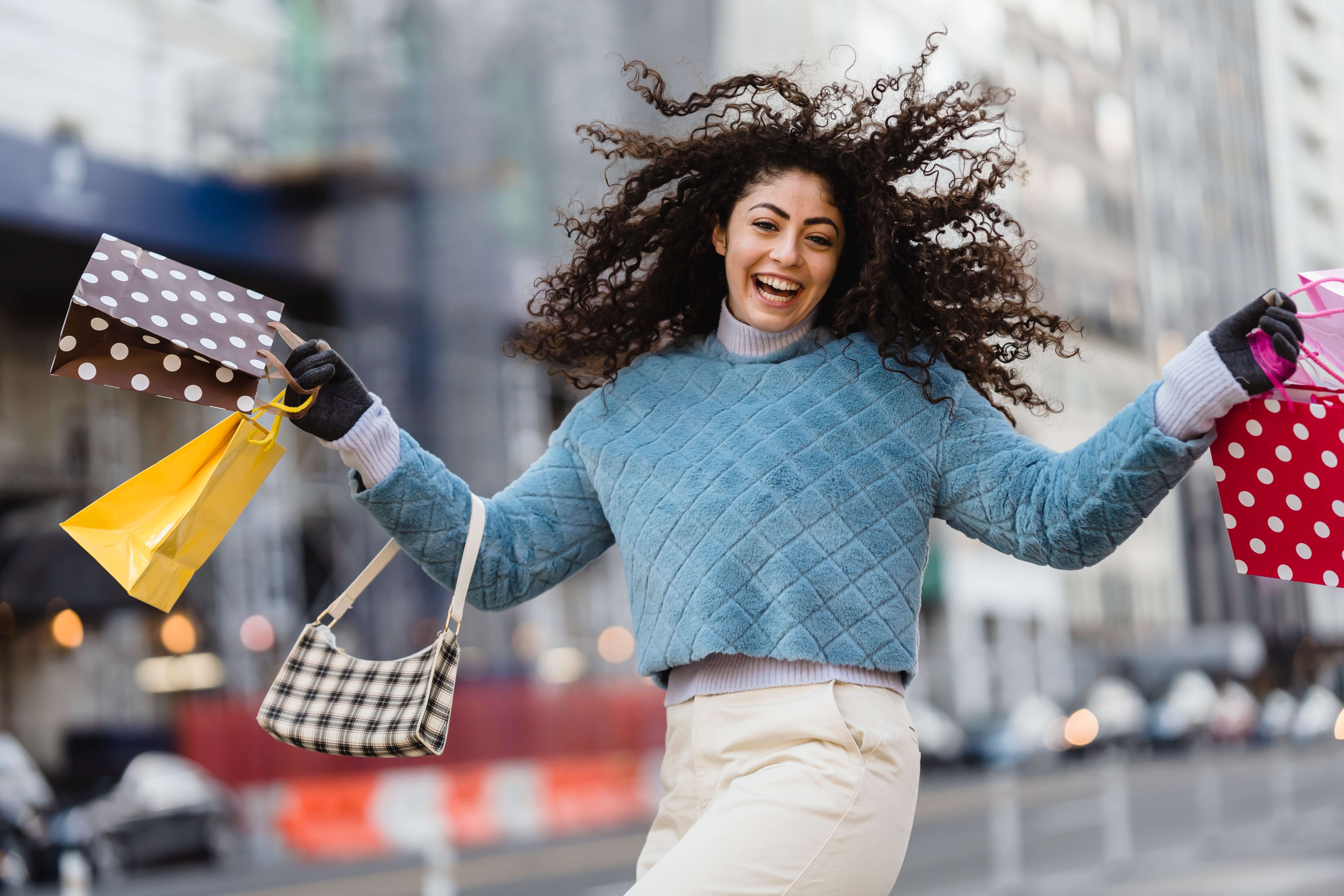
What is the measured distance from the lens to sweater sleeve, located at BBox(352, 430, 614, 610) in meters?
2.96

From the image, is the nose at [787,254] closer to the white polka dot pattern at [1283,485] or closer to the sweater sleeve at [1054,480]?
the sweater sleeve at [1054,480]

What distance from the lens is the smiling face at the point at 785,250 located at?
2.96 metres

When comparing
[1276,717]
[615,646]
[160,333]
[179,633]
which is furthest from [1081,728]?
[160,333]

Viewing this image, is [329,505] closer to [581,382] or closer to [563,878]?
[563,878]

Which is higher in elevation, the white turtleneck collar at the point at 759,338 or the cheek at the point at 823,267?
the cheek at the point at 823,267

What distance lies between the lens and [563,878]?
1172 cm

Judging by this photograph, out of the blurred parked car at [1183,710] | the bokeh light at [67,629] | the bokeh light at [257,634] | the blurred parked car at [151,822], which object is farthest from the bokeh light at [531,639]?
the blurred parked car at [1183,710]

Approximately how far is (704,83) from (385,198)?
58.4 ft

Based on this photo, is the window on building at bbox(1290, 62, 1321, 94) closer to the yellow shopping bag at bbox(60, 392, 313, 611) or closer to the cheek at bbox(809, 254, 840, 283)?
the cheek at bbox(809, 254, 840, 283)

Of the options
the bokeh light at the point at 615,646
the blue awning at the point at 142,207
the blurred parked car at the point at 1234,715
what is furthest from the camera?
the blurred parked car at the point at 1234,715

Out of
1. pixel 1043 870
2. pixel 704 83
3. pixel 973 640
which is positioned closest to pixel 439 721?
pixel 704 83

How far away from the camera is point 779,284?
2.96m

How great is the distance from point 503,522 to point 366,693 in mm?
432

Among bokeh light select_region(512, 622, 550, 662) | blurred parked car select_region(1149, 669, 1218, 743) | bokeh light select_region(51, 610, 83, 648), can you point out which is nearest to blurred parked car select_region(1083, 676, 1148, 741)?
blurred parked car select_region(1149, 669, 1218, 743)
